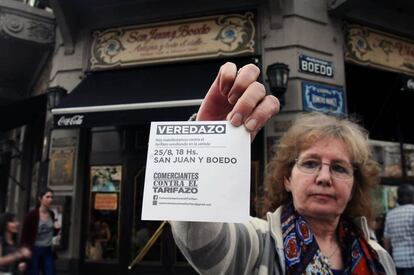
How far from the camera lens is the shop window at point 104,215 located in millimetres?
7020

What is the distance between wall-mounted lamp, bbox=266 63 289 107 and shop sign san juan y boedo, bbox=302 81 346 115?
1.36ft

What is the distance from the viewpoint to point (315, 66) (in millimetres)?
6504

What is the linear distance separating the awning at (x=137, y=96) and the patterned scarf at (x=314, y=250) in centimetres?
430

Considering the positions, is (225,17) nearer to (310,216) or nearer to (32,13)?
(32,13)

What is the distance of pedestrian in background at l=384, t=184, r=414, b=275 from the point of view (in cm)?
494

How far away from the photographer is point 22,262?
5199mm

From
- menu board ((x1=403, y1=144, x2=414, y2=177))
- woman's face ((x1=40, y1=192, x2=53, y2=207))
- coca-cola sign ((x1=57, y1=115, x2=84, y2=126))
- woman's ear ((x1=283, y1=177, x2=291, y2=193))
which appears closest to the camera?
woman's ear ((x1=283, y1=177, x2=291, y2=193))

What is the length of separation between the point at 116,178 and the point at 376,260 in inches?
237

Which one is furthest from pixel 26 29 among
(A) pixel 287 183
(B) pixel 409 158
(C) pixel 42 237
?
(B) pixel 409 158

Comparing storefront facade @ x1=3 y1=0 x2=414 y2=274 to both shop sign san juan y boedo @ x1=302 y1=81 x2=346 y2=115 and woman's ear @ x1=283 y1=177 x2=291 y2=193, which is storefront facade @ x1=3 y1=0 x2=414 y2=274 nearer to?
shop sign san juan y boedo @ x1=302 y1=81 x2=346 y2=115

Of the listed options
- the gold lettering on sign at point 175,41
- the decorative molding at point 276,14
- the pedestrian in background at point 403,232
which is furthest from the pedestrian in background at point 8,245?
the decorative molding at point 276,14

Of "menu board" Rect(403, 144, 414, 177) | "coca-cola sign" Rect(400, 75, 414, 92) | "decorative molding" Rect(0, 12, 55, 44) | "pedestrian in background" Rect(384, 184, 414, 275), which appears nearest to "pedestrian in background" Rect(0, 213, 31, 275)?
"decorative molding" Rect(0, 12, 55, 44)

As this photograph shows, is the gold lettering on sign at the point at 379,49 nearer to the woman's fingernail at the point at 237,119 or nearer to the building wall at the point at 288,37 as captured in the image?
the building wall at the point at 288,37

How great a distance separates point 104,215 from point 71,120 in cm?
178
